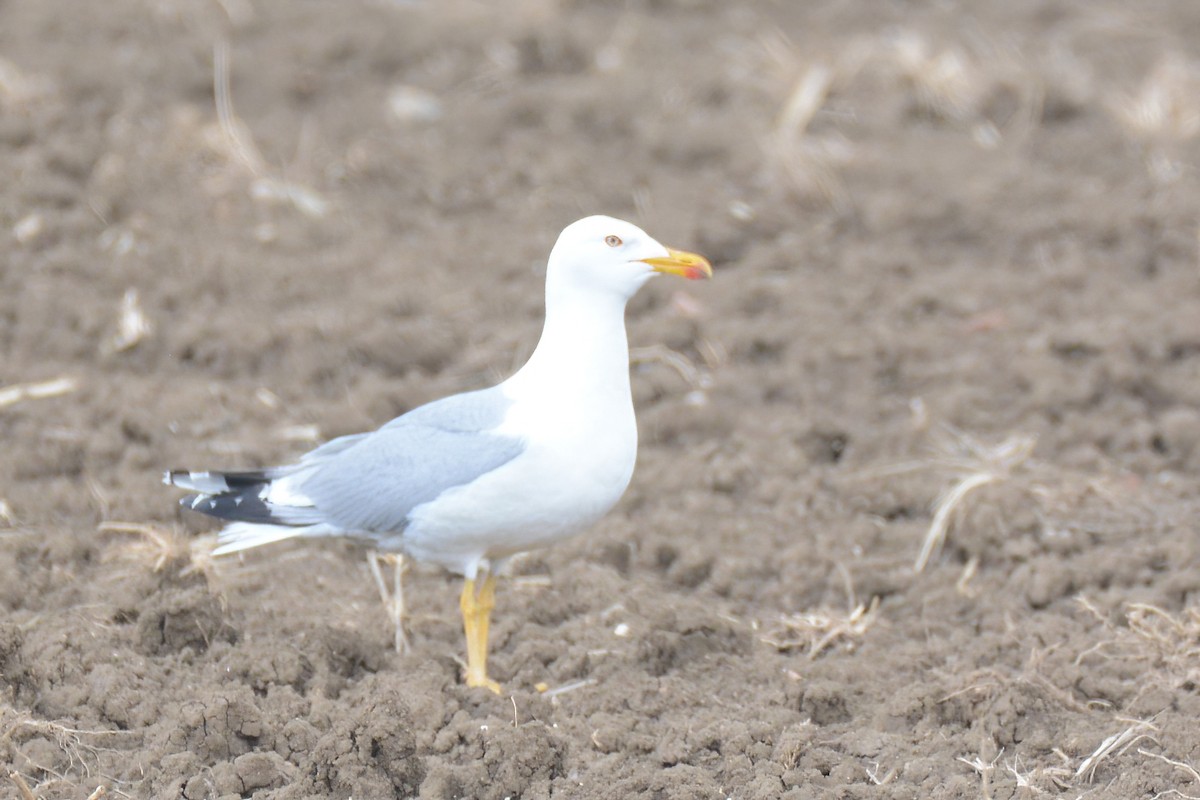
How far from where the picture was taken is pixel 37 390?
19.7 ft

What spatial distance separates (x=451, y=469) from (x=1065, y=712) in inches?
73.5

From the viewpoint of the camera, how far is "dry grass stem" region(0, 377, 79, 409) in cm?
593

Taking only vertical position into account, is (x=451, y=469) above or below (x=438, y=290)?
above

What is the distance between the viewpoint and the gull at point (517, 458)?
4.18m

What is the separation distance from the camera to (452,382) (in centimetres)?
634

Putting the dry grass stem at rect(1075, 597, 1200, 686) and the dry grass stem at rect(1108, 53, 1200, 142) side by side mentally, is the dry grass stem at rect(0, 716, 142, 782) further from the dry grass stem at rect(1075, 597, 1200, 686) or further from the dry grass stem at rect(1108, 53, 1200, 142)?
the dry grass stem at rect(1108, 53, 1200, 142)

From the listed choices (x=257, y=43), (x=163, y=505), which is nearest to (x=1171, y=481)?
(x=163, y=505)

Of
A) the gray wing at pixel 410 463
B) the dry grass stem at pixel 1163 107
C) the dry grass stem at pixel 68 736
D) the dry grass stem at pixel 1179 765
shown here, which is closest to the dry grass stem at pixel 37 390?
the gray wing at pixel 410 463

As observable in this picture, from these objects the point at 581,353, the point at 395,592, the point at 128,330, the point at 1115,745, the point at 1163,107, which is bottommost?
the point at 395,592

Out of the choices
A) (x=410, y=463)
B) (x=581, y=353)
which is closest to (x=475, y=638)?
(x=410, y=463)

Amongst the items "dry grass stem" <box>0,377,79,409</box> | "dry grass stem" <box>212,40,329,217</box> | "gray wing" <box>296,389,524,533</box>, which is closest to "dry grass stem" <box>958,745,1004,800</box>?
"gray wing" <box>296,389,524,533</box>

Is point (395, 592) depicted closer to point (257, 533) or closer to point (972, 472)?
point (257, 533)

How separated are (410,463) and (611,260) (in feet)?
2.73

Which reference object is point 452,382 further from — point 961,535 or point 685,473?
point 961,535
